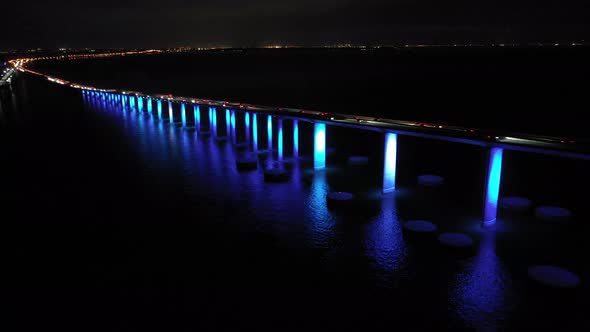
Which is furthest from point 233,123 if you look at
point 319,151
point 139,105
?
point 139,105

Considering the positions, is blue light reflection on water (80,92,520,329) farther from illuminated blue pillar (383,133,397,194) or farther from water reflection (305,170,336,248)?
illuminated blue pillar (383,133,397,194)

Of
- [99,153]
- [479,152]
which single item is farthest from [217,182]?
[479,152]

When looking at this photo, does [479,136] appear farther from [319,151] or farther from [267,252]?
[319,151]

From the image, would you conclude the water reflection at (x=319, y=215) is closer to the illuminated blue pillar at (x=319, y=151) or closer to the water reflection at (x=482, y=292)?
the illuminated blue pillar at (x=319, y=151)

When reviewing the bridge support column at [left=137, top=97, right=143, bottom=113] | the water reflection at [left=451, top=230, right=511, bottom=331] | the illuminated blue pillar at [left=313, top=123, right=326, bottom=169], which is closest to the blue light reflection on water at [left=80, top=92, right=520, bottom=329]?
the water reflection at [left=451, top=230, right=511, bottom=331]

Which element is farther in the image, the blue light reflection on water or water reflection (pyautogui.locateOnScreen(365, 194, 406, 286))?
water reflection (pyautogui.locateOnScreen(365, 194, 406, 286))

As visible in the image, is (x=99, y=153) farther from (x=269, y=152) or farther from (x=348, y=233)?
(x=348, y=233)

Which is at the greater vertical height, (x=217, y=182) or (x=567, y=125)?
(x=217, y=182)

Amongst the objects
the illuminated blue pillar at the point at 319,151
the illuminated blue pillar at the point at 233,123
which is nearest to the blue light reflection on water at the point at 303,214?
the illuminated blue pillar at the point at 319,151
